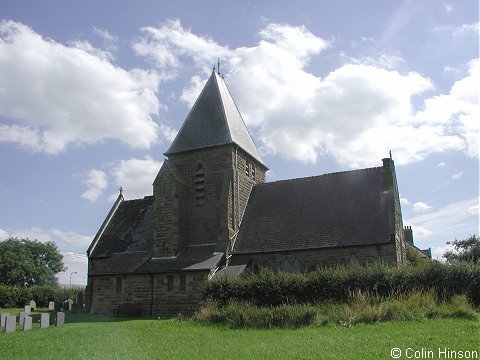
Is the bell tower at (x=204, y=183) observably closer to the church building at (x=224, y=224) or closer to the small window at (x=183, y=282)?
the church building at (x=224, y=224)

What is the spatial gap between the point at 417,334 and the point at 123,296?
19.3 m

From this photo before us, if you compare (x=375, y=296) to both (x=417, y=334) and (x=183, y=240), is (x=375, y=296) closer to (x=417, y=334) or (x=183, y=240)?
(x=417, y=334)

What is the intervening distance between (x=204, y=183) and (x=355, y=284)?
1368 centimetres

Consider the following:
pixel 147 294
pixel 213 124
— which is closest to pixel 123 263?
pixel 147 294

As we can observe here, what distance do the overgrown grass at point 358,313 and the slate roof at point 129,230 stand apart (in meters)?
15.2

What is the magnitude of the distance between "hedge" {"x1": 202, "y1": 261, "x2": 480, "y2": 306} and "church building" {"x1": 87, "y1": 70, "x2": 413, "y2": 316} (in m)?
2.65

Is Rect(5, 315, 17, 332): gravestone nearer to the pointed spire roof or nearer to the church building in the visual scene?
the church building

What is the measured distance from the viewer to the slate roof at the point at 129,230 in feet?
105

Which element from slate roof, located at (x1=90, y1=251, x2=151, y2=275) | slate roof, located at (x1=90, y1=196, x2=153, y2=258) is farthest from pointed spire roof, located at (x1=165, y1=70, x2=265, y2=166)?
slate roof, located at (x1=90, y1=251, x2=151, y2=275)

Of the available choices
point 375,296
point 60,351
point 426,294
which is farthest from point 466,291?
point 60,351

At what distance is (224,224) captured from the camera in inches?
1094

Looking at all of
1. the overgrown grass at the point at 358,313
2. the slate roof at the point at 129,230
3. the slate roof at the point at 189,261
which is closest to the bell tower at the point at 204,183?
the slate roof at the point at 189,261

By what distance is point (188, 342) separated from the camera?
1334 centimetres

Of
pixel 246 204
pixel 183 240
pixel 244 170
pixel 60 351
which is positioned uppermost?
pixel 244 170
